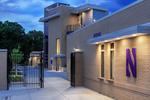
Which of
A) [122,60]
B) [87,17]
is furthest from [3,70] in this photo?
[87,17]

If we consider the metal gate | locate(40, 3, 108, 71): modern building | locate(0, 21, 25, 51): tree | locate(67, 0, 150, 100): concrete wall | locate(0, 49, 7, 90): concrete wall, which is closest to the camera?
locate(67, 0, 150, 100): concrete wall

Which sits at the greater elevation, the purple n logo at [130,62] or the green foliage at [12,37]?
the green foliage at [12,37]

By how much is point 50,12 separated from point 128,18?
29.5 metres

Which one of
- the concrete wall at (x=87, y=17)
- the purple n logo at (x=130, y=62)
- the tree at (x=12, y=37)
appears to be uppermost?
the concrete wall at (x=87, y=17)

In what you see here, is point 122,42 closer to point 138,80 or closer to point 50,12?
point 138,80

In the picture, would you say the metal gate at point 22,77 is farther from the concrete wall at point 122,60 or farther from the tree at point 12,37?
the tree at point 12,37

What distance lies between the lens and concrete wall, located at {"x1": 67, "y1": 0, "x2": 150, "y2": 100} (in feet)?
25.4

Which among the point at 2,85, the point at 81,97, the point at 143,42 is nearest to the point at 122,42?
the point at 143,42

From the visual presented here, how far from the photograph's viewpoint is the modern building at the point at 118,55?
25.4 ft

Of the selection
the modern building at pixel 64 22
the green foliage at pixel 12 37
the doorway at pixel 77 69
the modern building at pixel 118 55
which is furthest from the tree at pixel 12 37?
the modern building at pixel 118 55

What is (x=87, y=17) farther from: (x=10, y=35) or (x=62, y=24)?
(x=10, y=35)

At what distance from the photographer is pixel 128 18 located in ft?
29.4

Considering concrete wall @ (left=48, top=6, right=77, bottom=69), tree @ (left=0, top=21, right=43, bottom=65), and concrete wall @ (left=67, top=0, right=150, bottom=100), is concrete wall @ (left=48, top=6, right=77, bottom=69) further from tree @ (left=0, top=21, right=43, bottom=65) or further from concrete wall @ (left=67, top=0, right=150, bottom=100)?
concrete wall @ (left=67, top=0, right=150, bottom=100)

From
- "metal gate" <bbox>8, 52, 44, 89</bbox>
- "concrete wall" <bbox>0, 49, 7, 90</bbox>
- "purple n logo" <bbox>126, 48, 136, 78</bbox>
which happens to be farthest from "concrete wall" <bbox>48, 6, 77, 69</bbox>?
"purple n logo" <bbox>126, 48, 136, 78</bbox>
